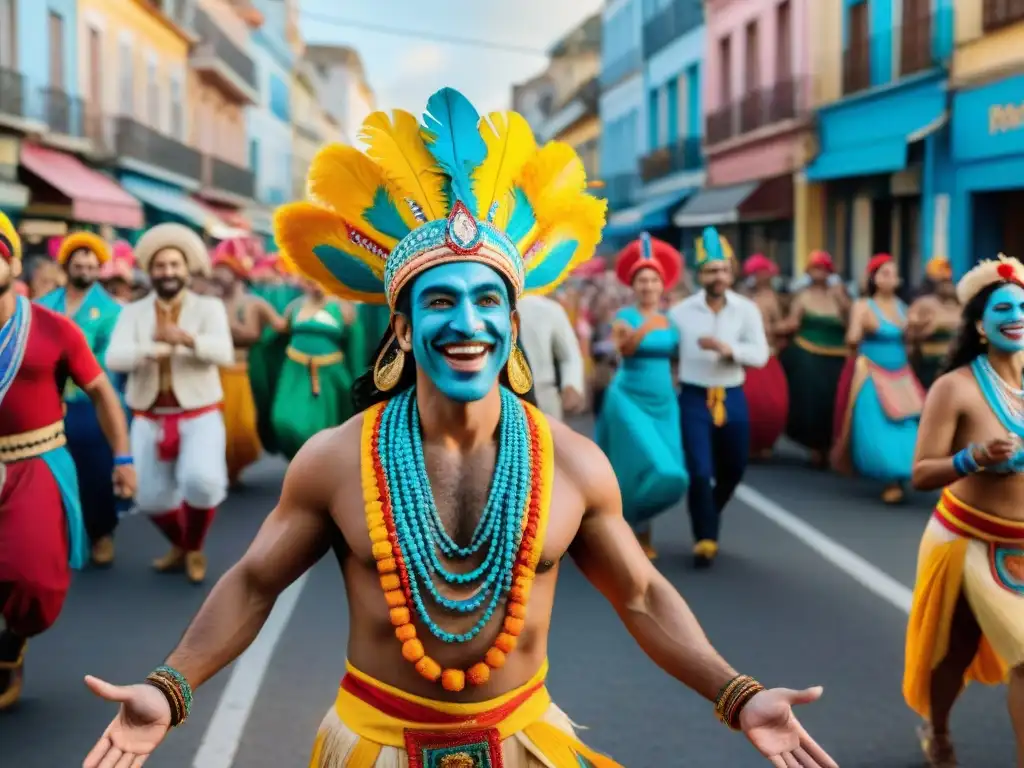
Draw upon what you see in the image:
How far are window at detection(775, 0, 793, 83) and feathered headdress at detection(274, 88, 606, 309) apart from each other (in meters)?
28.8

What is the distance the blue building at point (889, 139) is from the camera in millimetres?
23266

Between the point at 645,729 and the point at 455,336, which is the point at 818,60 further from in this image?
the point at 455,336

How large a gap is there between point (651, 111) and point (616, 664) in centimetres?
4147

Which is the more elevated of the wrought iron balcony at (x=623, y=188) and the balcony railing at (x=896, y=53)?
the balcony railing at (x=896, y=53)

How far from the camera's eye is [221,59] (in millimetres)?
46656

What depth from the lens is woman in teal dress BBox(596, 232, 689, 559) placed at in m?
9.06

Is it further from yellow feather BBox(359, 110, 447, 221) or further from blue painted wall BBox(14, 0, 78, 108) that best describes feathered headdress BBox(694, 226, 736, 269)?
blue painted wall BBox(14, 0, 78, 108)

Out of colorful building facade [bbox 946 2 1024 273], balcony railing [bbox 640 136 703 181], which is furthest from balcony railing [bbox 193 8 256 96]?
colorful building facade [bbox 946 2 1024 273]

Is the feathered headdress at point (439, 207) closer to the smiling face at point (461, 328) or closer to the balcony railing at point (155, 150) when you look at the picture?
the smiling face at point (461, 328)

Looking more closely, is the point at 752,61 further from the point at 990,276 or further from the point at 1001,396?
the point at 1001,396

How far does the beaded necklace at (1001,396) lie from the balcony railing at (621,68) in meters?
44.0

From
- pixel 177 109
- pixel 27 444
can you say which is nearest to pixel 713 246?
pixel 27 444

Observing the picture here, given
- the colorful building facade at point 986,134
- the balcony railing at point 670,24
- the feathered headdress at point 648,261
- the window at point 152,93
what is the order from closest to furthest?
the feathered headdress at point 648,261 → the colorful building facade at point 986,134 → the window at point 152,93 → the balcony railing at point 670,24

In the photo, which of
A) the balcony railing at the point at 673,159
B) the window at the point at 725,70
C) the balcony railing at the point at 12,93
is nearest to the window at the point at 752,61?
the window at the point at 725,70
